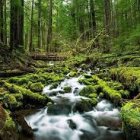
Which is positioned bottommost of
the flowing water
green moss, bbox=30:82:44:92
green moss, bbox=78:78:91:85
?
the flowing water

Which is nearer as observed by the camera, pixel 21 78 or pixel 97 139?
pixel 97 139

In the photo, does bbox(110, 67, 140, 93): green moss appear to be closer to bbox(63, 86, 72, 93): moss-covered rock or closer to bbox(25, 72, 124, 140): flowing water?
bbox(25, 72, 124, 140): flowing water

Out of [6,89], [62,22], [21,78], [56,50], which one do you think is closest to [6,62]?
[21,78]

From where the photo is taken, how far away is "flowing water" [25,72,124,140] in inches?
262

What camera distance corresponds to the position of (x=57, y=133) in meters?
6.79

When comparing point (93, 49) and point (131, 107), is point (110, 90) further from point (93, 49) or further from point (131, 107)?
point (93, 49)

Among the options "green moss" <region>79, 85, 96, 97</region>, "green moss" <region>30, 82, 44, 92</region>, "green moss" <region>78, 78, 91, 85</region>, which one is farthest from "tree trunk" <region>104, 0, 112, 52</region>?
"green moss" <region>30, 82, 44, 92</region>

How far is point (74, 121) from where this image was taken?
24.8 feet

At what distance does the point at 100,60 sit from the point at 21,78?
6277mm

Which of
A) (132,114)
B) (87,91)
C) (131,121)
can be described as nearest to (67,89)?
(87,91)

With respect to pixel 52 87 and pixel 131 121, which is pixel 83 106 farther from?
pixel 131 121

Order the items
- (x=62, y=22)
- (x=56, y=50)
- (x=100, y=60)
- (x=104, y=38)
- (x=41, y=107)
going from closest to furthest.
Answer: (x=41, y=107)
(x=100, y=60)
(x=104, y=38)
(x=56, y=50)
(x=62, y=22)

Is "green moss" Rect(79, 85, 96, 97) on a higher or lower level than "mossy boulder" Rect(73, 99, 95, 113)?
higher

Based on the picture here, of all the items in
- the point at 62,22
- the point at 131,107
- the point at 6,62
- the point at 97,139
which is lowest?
the point at 97,139
